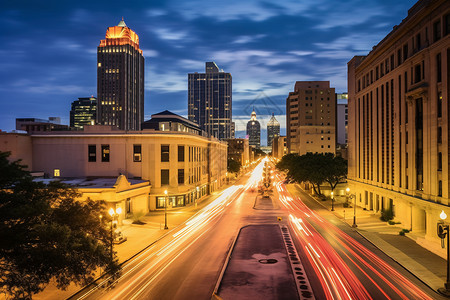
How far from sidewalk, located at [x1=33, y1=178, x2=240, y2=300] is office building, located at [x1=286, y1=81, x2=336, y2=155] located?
80999 mm

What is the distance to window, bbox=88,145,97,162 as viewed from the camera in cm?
5284

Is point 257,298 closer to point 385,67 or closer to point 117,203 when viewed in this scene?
point 117,203

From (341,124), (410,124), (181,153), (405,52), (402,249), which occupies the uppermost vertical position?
(341,124)

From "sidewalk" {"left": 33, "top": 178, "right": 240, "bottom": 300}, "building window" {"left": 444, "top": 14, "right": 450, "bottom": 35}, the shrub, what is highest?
"building window" {"left": 444, "top": 14, "right": 450, "bottom": 35}

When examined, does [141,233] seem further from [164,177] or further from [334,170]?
[334,170]

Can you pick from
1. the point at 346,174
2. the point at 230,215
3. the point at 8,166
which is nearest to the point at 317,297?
the point at 8,166

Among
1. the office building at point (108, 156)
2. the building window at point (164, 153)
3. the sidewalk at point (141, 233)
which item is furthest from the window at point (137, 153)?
the sidewalk at point (141, 233)

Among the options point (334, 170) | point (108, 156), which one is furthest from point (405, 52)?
point (108, 156)

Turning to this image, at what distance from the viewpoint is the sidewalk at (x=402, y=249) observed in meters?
23.4

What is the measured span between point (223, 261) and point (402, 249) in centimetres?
1695

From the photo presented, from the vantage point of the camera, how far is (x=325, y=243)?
105 feet

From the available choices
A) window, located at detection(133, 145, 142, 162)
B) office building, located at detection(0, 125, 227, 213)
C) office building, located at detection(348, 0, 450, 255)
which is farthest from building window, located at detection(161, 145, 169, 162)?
office building, located at detection(348, 0, 450, 255)

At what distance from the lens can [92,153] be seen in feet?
173

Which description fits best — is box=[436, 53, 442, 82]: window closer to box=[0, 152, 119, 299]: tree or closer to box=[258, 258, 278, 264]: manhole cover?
box=[258, 258, 278, 264]: manhole cover
